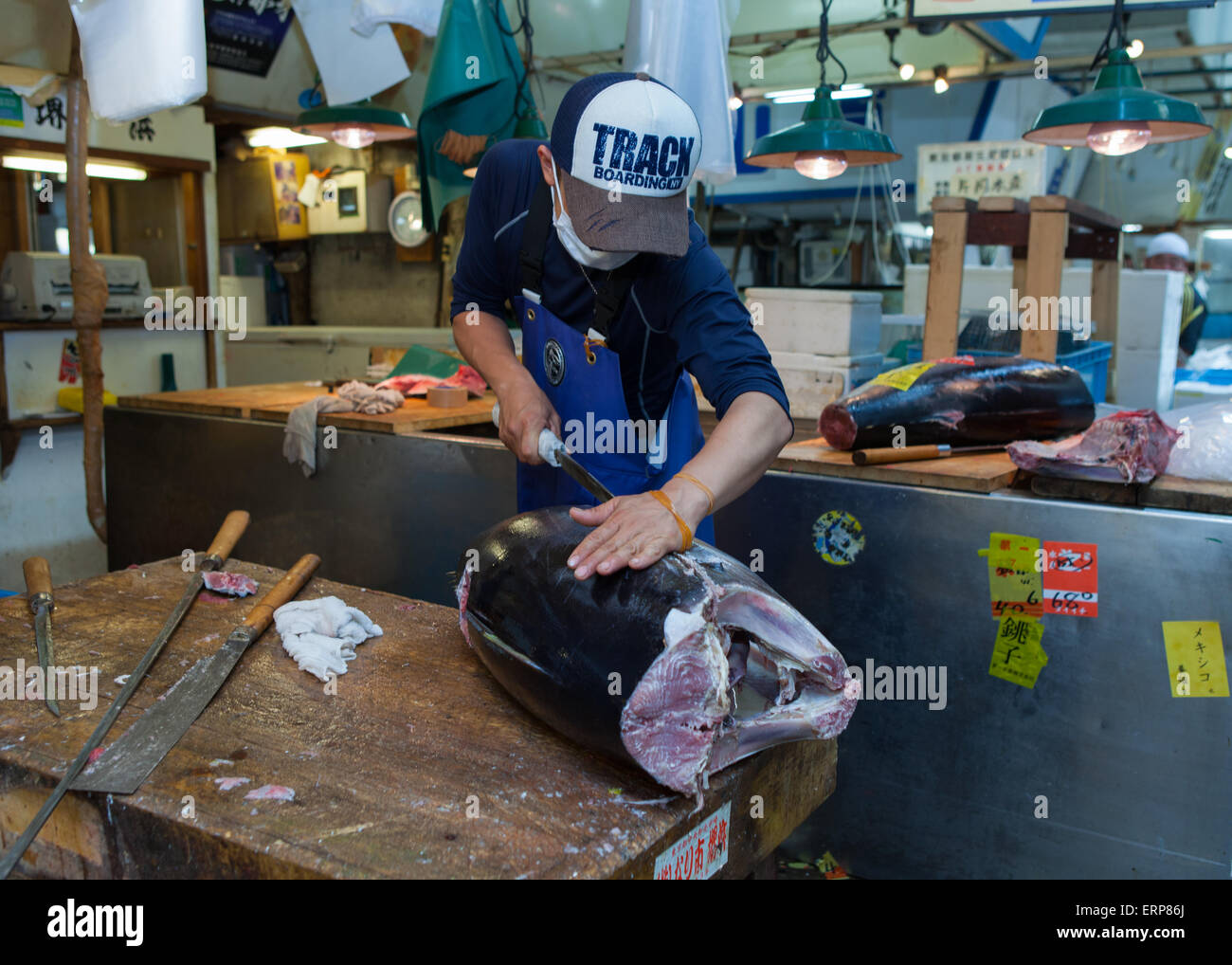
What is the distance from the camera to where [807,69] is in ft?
27.6

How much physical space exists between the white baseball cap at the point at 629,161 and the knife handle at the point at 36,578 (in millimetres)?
1309

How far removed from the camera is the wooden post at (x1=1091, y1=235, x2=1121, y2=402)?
5.02 meters

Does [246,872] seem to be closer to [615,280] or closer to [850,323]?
[615,280]

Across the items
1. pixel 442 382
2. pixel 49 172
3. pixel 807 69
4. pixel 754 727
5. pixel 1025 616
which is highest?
pixel 807 69

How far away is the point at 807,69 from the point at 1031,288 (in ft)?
17.8

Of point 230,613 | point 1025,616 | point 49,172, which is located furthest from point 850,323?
point 49,172

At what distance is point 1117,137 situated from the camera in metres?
3.73

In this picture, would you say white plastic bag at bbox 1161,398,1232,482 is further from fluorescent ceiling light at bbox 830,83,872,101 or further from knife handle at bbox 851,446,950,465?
fluorescent ceiling light at bbox 830,83,872,101

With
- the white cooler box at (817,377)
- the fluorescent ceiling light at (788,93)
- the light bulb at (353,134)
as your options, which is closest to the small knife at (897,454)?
the white cooler box at (817,377)

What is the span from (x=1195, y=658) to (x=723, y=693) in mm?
1608

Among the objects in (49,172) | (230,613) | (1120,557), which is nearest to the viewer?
(230,613)

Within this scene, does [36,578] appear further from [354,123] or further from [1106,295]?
[1106,295]

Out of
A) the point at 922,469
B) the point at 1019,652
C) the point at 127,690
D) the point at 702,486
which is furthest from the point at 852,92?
the point at 127,690

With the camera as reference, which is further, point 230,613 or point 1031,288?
point 1031,288
